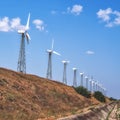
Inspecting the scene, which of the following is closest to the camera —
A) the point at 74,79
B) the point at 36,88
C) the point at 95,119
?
the point at 95,119

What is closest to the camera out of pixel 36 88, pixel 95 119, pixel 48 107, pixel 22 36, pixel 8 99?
pixel 8 99

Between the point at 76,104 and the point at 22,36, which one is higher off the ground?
the point at 22,36

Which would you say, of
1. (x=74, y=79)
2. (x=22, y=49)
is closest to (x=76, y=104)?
(x=22, y=49)

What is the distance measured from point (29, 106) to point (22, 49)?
33.2 metres

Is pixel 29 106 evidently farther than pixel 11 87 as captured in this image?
No

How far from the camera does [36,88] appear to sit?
77.1 m

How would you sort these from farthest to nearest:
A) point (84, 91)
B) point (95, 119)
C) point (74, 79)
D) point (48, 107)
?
point (74, 79) → point (84, 91) → point (48, 107) → point (95, 119)

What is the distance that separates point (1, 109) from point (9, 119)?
9717mm

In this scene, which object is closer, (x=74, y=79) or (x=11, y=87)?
(x=11, y=87)

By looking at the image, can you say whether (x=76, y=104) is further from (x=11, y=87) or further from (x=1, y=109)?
(x=1, y=109)

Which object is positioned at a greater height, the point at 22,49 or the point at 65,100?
the point at 22,49

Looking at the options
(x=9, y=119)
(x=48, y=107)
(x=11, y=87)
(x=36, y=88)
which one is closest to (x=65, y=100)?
(x=36, y=88)

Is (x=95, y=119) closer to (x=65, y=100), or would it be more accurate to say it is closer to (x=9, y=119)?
(x=9, y=119)

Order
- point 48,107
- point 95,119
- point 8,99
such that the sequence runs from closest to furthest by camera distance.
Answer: point 8,99 < point 95,119 < point 48,107
